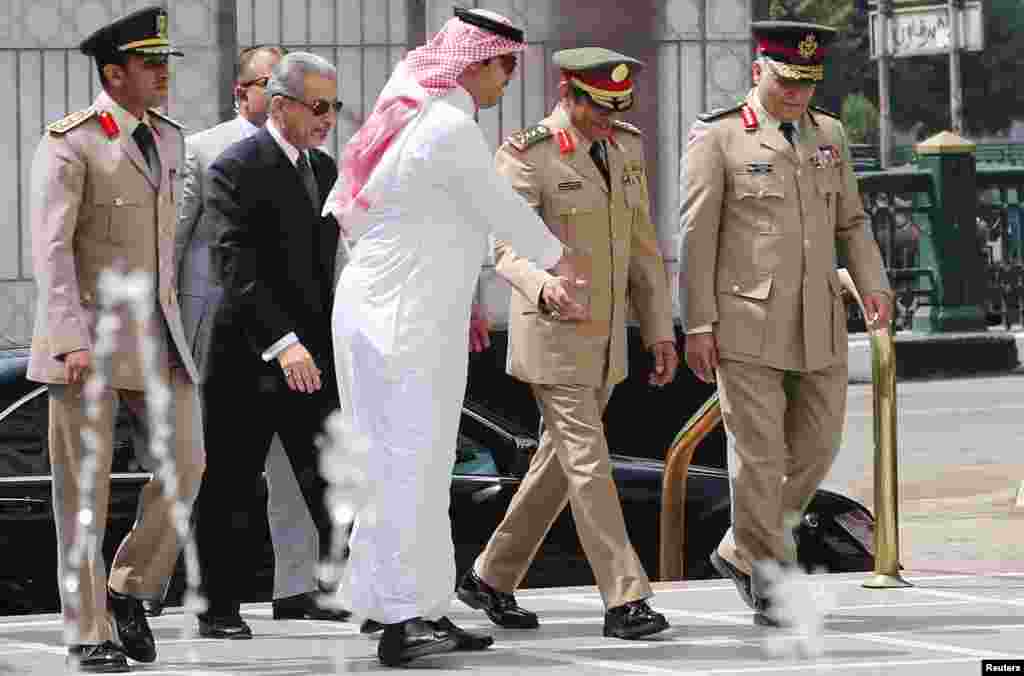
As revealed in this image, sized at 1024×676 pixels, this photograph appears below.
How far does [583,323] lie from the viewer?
27.4 feet

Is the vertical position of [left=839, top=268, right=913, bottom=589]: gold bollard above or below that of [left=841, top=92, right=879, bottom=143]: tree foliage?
below

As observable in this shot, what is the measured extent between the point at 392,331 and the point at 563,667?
1060 millimetres

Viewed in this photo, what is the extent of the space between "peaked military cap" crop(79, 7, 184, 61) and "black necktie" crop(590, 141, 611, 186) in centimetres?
147

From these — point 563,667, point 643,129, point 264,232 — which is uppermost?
point 643,129

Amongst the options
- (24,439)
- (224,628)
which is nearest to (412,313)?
(224,628)

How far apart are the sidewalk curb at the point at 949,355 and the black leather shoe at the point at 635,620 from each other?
1561cm

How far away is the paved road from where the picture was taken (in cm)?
1161

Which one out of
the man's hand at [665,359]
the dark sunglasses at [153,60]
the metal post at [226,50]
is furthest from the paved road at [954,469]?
the metal post at [226,50]

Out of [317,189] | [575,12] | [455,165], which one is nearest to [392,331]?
[455,165]

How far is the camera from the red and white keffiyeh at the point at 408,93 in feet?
25.3

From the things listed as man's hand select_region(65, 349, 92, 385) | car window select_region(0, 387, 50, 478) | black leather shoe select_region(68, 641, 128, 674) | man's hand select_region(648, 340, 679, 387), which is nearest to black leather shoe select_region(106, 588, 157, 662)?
black leather shoe select_region(68, 641, 128, 674)

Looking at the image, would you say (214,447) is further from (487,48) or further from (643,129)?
(643,129)

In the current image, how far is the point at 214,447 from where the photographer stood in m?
8.48

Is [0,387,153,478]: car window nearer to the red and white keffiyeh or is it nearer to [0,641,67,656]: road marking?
[0,641,67,656]: road marking
